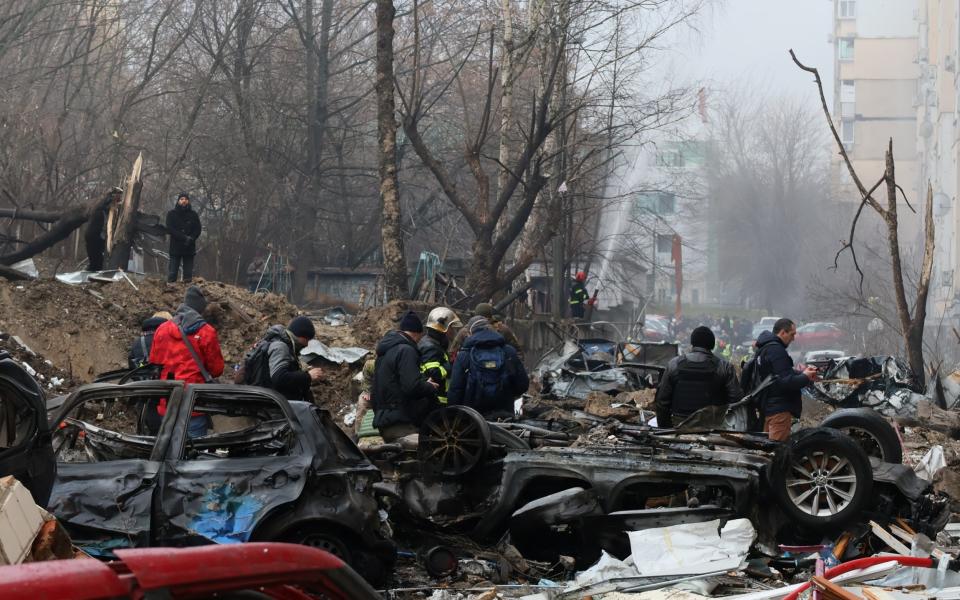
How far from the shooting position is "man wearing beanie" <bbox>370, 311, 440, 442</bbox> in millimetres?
9266

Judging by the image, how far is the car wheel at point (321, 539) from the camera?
6992mm

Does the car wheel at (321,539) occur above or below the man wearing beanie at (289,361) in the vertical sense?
below

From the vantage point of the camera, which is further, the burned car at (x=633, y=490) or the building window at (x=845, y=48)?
the building window at (x=845, y=48)

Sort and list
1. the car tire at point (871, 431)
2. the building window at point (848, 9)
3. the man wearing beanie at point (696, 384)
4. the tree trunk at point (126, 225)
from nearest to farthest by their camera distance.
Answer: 1. the car tire at point (871, 431)
2. the man wearing beanie at point (696, 384)
3. the tree trunk at point (126, 225)
4. the building window at point (848, 9)

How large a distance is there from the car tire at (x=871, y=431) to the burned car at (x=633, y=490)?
3.31ft

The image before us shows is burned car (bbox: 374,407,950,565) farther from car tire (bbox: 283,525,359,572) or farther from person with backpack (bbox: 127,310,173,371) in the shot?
person with backpack (bbox: 127,310,173,371)

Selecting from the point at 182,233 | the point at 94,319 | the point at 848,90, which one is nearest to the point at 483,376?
the point at 94,319

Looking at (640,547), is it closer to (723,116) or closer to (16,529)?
(16,529)

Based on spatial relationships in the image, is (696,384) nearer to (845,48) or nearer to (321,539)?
(321,539)

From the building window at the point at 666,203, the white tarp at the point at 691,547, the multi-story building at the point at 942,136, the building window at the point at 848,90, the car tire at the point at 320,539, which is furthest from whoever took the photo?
the building window at the point at 848,90

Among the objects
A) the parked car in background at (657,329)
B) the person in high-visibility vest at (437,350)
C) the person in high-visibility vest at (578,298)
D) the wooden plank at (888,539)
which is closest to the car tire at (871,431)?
the wooden plank at (888,539)

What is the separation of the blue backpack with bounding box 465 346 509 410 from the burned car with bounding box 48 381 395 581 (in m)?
2.65

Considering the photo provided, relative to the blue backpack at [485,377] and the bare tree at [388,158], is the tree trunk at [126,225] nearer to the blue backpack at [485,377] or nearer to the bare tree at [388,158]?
the bare tree at [388,158]

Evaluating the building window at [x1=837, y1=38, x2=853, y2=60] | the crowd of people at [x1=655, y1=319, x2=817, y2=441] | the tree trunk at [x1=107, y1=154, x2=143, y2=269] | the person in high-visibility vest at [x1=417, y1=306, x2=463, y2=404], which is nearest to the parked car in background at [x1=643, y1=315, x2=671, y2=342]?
the tree trunk at [x1=107, y1=154, x2=143, y2=269]
